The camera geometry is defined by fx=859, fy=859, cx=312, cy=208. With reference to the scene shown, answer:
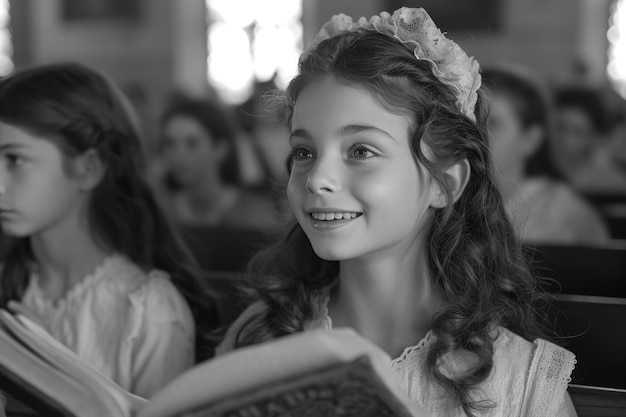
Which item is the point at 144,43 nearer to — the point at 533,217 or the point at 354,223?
the point at 533,217

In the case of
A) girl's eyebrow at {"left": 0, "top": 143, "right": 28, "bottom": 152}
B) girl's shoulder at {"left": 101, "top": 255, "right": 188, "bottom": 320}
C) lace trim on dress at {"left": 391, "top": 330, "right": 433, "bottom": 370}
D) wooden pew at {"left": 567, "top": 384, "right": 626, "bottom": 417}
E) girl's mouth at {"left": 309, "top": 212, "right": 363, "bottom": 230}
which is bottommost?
girl's shoulder at {"left": 101, "top": 255, "right": 188, "bottom": 320}

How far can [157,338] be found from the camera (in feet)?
6.40

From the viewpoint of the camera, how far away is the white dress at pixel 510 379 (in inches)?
56.7

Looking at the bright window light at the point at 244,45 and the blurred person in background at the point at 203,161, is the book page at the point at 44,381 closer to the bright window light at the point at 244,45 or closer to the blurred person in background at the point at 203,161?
the blurred person in background at the point at 203,161

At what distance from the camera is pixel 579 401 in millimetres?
1468

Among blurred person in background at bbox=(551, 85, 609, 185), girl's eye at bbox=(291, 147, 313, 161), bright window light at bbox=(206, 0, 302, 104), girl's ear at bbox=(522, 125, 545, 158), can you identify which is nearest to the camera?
girl's eye at bbox=(291, 147, 313, 161)

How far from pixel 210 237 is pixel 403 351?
1590 millimetres

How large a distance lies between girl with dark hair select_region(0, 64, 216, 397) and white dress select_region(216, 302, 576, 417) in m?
0.65

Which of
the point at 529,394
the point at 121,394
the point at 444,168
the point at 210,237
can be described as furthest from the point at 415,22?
the point at 210,237

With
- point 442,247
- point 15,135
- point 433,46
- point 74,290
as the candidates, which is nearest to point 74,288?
point 74,290

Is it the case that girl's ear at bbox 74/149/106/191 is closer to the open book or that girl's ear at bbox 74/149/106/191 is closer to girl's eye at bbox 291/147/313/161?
girl's eye at bbox 291/147/313/161

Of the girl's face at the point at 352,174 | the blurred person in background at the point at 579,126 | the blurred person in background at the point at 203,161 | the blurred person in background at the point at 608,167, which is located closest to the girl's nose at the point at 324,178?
the girl's face at the point at 352,174

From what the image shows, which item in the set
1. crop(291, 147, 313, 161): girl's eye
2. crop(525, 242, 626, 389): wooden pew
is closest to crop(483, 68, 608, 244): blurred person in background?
crop(525, 242, 626, 389): wooden pew

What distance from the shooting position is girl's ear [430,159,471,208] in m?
1.54
